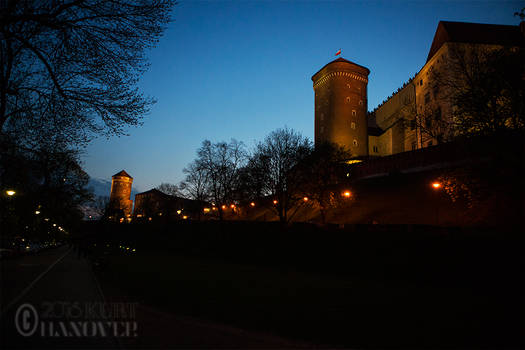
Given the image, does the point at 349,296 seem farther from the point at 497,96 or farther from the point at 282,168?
the point at 282,168

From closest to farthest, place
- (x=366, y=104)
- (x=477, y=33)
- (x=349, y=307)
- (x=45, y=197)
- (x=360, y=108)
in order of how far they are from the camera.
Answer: (x=349, y=307) → (x=45, y=197) → (x=477, y=33) → (x=360, y=108) → (x=366, y=104)

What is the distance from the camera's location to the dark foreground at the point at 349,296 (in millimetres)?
6594

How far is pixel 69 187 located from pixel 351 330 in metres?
44.1

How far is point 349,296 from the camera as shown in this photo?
1087 cm

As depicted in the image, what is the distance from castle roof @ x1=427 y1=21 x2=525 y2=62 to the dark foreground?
142 feet

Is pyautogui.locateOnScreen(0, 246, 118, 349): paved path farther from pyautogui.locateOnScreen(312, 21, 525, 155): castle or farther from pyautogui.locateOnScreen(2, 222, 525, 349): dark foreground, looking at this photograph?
pyautogui.locateOnScreen(312, 21, 525, 155): castle

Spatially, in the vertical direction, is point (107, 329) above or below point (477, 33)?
below

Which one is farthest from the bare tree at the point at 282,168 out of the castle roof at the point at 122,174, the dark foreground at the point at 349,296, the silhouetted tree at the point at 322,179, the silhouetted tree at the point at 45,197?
the castle roof at the point at 122,174

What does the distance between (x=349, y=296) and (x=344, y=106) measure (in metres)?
57.3

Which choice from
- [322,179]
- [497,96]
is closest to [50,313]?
[497,96]

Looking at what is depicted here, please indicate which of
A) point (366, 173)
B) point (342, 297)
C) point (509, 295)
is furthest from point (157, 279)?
point (366, 173)

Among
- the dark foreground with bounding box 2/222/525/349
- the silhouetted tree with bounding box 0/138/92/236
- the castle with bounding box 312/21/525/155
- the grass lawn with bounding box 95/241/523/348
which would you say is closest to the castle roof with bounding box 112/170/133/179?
the silhouetted tree with bounding box 0/138/92/236

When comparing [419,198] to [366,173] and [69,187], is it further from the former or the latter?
[69,187]

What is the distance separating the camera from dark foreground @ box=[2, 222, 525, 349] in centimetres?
659
